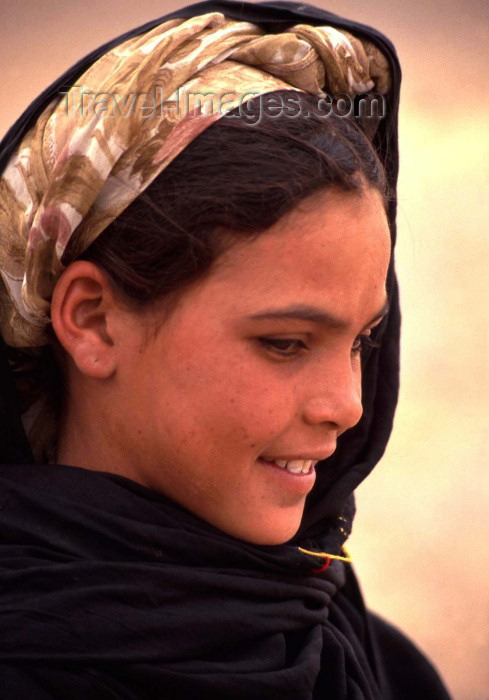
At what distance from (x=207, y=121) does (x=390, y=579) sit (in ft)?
11.8

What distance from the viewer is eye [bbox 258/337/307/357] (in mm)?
1700

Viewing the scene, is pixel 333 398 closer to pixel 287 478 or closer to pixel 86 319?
pixel 287 478

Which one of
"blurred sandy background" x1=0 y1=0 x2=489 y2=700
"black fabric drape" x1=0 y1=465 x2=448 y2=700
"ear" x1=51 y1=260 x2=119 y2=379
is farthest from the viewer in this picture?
"blurred sandy background" x1=0 y1=0 x2=489 y2=700

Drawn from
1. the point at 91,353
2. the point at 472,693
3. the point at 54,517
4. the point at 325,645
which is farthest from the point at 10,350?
the point at 472,693

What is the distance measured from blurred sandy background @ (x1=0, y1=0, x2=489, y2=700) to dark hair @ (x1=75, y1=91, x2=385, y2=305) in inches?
131

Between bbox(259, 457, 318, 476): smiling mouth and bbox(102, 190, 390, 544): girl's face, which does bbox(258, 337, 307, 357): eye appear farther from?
bbox(259, 457, 318, 476): smiling mouth

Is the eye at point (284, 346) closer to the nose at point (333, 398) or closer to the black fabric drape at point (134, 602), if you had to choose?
the nose at point (333, 398)

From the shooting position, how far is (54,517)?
175 cm

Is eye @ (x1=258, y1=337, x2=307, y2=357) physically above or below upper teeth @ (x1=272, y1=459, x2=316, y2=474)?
above

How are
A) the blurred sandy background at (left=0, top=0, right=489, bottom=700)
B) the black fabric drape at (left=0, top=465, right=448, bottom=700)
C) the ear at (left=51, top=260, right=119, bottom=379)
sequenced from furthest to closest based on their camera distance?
1. the blurred sandy background at (left=0, top=0, right=489, bottom=700)
2. the ear at (left=51, top=260, right=119, bottom=379)
3. the black fabric drape at (left=0, top=465, right=448, bottom=700)

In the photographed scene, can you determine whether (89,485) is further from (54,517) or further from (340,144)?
(340,144)

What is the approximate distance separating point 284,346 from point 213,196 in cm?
27

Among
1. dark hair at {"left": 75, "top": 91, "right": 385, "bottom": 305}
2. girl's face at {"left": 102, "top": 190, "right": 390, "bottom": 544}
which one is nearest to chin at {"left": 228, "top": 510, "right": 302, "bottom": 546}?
girl's face at {"left": 102, "top": 190, "right": 390, "bottom": 544}

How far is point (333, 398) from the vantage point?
1.74 metres
